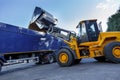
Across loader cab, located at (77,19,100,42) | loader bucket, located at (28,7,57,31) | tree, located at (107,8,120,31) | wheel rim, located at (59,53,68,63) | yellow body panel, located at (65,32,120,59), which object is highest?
tree, located at (107,8,120,31)

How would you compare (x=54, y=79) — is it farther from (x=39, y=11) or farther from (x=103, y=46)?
(x=39, y=11)

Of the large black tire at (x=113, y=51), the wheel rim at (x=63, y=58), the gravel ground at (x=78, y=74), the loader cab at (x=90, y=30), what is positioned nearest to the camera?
the gravel ground at (x=78, y=74)

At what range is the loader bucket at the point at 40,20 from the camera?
16562 mm

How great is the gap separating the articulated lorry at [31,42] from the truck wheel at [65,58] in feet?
9.87

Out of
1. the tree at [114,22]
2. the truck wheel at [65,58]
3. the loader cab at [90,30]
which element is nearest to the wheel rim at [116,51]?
the loader cab at [90,30]

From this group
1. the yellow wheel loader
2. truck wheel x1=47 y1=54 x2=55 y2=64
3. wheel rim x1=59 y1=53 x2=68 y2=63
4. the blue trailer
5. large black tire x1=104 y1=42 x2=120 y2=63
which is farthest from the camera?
truck wheel x1=47 y1=54 x2=55 y2=64

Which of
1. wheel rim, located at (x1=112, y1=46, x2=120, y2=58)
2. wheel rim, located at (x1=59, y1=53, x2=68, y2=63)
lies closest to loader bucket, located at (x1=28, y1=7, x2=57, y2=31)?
wheel rim, located at (x1=59, y1=53, x2=68, y2=63)

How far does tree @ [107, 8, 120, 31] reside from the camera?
40438mm

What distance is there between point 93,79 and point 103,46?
15.5 feet

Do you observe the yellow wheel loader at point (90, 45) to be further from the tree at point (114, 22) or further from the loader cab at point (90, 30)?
the tree at point (114, 22)

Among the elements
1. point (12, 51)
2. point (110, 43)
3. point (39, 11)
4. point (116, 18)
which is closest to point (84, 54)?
point (110, 43)

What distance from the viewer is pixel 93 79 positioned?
7555 millimetres

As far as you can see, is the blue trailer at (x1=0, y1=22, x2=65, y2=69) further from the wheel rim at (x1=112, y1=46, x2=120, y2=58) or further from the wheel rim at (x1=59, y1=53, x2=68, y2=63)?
the wheel rim at (x1=112, y1=46, x2=120, y2=58)

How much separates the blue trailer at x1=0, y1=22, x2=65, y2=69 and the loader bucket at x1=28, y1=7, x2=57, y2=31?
0.51 m
